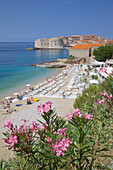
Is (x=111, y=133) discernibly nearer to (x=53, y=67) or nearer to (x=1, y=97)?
(x=1, y=97)

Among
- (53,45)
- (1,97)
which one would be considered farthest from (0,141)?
(53,45)

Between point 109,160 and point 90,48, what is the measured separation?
4311cm

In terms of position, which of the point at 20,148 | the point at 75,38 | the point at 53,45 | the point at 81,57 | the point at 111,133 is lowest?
the point at 111,133

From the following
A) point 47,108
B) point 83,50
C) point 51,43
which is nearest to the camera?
point 47,108

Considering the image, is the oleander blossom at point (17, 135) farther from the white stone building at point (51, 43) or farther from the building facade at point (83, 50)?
the white stone building at point (51, 43)

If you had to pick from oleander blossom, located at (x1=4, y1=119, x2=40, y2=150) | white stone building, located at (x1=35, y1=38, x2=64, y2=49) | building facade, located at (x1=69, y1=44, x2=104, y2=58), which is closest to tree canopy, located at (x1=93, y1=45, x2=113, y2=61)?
building facade, located at (x1=69, y1=44, x2=104, y2=58)

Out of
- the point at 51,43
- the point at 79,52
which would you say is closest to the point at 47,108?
the point at 79,52

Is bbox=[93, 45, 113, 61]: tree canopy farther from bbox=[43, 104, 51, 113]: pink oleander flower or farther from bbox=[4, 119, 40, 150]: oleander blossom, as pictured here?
bbox=[43, 104, 51, 113]: pink oleander flower

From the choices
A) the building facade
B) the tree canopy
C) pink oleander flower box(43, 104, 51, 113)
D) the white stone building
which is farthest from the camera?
the white stone building

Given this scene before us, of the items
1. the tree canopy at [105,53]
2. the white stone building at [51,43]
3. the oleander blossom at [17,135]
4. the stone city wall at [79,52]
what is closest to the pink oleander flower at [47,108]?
the oleander blossom at [17,135]

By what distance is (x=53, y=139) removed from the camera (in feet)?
6.05

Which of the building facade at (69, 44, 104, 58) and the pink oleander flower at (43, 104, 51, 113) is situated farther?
the building facade at (69, 44, 104, 58)

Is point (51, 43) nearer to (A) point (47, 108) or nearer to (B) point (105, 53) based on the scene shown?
(B) point (105, 53)

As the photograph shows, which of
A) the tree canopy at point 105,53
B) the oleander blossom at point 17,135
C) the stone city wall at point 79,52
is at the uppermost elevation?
the stone city wall at point 79,52
